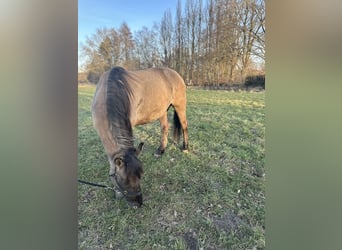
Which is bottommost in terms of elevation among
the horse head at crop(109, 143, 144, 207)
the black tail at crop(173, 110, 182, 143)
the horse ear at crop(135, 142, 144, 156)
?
the horse head at crop(109, 143, 144, 207)

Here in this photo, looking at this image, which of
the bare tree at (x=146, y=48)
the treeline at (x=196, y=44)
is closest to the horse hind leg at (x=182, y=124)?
the treeline at (x=196, y=44)

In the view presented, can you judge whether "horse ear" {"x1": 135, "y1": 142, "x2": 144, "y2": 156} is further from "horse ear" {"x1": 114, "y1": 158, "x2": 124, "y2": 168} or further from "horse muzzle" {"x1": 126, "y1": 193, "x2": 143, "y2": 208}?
"horse muzzle" {"x1": 126, "y1": 193, "x2": 143, "y2": 208}

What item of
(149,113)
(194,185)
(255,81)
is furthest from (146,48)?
(194,185)

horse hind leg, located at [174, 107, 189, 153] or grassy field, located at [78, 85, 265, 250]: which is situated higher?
horse hind leg, located at [174, 107, 189, 153]

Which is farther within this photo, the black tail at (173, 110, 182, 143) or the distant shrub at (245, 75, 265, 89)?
the black tail at (173, 110, 182, 143)

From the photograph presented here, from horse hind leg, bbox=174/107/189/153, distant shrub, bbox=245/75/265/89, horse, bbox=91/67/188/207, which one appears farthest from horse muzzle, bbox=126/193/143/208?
distant shrub, bbox=245/75/265/89

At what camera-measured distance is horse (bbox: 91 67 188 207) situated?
4.74 feet

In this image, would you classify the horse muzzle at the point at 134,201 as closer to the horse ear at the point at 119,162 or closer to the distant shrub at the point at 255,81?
the horse ear at the point at 119,162

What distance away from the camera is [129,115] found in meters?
1.47

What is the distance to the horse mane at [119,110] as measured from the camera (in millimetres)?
1446
